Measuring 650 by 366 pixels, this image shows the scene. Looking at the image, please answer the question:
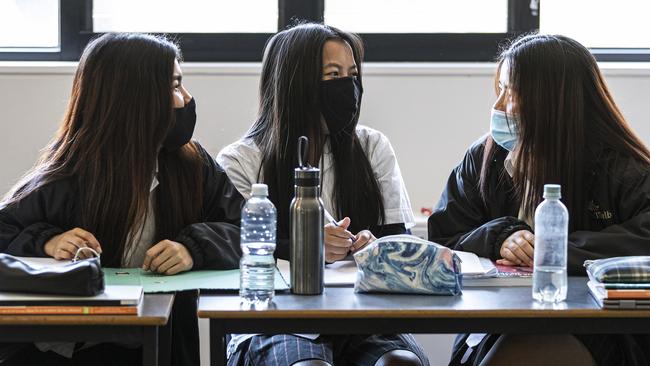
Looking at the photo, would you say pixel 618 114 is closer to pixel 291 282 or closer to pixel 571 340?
pixel 571 340

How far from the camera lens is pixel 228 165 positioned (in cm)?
265

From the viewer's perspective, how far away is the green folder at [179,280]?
6.61ft

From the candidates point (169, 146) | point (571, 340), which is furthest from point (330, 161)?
point (571, 340)

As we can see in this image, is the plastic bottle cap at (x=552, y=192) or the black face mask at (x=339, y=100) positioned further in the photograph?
Answer: the black face mask at (x=339, y=100)

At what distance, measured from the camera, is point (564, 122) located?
8.02 ft

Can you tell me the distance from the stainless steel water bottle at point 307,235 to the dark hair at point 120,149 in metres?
0.54

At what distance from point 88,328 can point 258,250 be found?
372 mm

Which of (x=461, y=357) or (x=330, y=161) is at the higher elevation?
(x=330, y=161)

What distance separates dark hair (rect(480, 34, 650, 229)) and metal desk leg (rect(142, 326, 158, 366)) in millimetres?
1105

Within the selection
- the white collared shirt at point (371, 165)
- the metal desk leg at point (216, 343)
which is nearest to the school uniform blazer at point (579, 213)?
the white collared shirt at point (371, 165)

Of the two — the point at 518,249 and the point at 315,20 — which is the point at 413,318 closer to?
the point at 518,249

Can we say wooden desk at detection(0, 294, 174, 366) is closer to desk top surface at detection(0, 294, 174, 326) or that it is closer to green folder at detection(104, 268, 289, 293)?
desk top surface at detection(0, 294, 174, 326)

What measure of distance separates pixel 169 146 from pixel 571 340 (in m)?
1.07

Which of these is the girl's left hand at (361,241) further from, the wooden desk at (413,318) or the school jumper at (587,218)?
the wooden desk at (413,318)
